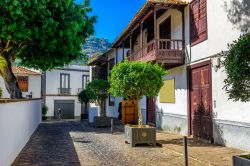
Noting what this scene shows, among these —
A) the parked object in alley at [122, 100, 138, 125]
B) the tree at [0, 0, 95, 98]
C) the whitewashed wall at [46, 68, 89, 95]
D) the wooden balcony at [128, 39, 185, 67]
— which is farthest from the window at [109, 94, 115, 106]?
the wooden balcony at [128, 39, 185, 67]

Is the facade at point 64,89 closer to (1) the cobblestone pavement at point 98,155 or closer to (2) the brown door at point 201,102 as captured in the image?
(1) the cobblestone pavement at point 98,155

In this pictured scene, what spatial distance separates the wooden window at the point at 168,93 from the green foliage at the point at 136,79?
3884 mm

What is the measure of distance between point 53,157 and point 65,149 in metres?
1.59

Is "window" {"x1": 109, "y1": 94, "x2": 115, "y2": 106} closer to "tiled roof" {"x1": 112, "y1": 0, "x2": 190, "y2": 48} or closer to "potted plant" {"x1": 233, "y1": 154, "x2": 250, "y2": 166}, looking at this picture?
"tiled roof" {"x1": 112, "y1": 0, "x2": 190, "y2": 48}

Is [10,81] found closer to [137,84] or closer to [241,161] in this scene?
[137,84]

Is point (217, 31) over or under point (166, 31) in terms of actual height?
under

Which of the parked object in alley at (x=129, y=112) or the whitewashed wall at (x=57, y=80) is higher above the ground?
the whitewashed wall at (x=57, y=80)

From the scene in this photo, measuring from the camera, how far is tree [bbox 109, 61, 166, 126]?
1167 cm

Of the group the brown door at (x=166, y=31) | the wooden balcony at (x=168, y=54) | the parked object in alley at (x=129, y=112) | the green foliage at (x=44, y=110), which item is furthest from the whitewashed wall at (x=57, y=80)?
the wooden balcony at (x=168, y=54)

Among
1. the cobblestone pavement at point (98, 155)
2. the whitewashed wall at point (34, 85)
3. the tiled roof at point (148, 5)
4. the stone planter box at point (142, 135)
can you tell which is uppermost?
the tiled roof at point (148, 5)

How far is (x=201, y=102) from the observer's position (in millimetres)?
12664

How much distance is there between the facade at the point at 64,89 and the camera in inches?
1620

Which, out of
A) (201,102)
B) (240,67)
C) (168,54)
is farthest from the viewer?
(168,54)

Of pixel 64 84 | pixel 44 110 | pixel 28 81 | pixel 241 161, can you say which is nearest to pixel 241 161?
pixel 241 161
